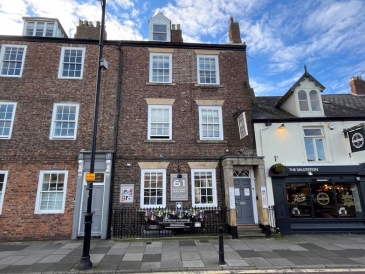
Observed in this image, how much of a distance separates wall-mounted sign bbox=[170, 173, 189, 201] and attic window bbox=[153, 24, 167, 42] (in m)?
8.24

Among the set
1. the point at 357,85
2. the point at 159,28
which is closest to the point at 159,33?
the point at 159,28

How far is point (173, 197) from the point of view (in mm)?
10289

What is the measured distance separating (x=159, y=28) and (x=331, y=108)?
1135 centimetres

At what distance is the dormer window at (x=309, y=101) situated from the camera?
39.2 ft

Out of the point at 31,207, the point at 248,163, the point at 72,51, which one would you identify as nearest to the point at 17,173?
the point at 31,207

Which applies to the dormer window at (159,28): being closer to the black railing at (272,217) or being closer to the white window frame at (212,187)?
the white window frame at (212,187)

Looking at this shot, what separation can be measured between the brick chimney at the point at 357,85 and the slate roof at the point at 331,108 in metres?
0.86

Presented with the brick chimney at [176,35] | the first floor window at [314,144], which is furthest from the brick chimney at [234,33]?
the first floor window at [314,144]

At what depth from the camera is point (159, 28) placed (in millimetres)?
13219

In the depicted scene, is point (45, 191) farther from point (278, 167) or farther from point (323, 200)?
point (323, 200)

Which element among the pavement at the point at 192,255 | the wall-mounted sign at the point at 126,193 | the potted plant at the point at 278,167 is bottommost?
the pavement at the point at 192,255

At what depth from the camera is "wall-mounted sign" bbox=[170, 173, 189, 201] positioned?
Result: 1031 cm

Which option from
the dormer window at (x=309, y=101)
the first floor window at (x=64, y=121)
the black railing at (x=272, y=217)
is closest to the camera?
the black railing at (x=272, y=217)

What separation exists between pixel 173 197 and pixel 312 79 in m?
10.1
